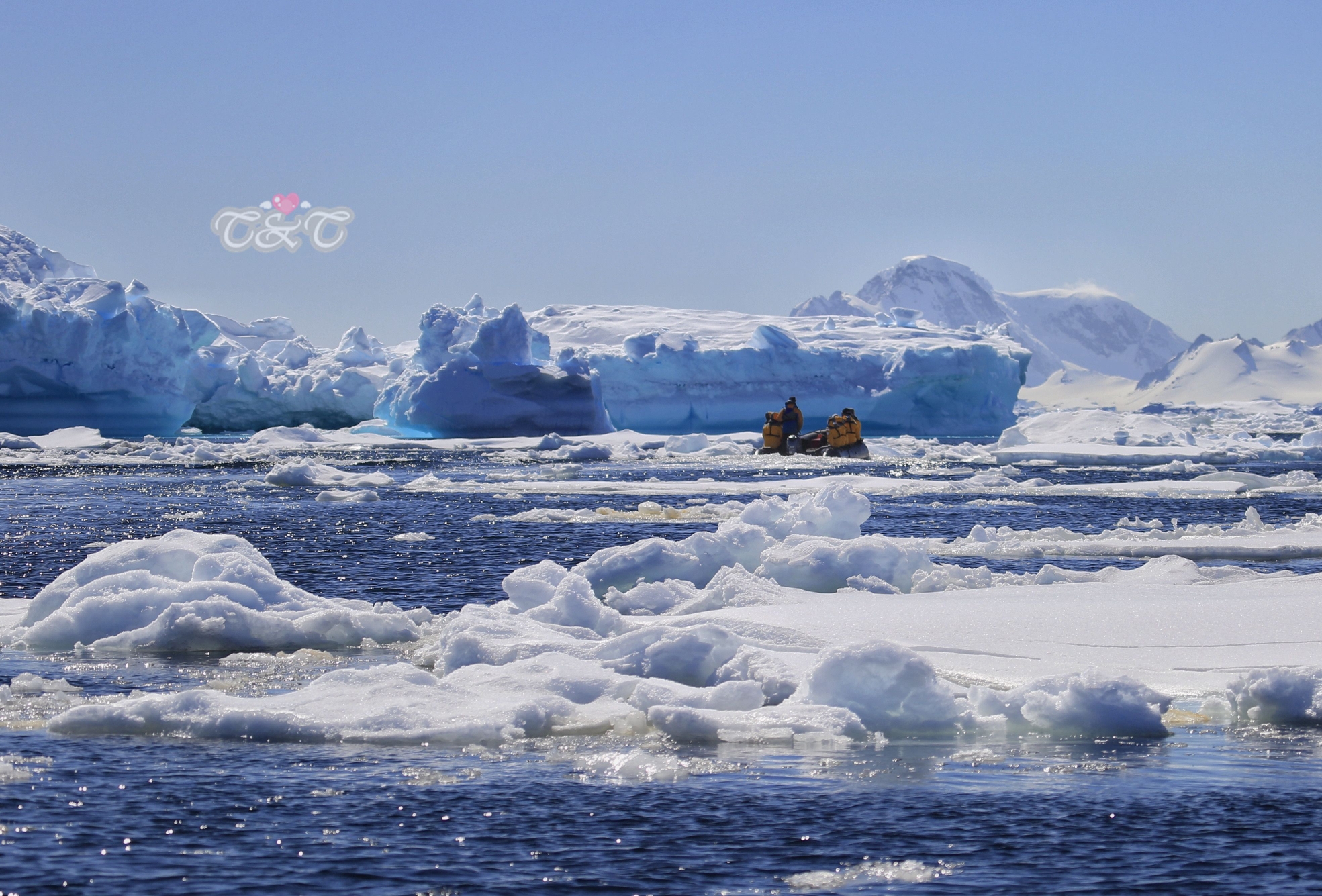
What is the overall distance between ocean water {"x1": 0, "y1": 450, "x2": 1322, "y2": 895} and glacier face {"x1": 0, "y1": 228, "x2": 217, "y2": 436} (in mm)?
46072

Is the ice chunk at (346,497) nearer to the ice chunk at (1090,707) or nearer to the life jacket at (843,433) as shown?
the ice chunk at (1090,707)

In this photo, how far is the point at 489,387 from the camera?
60.3 m

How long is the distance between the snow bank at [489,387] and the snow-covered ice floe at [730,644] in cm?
4506

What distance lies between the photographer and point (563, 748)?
7.97 meters

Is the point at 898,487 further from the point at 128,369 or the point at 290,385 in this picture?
the point at 290,385

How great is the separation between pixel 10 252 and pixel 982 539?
59.9 m

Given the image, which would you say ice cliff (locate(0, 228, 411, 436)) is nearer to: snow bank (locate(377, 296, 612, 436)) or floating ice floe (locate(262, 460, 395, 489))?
snow bank (locate(377, 296, 612, 436))

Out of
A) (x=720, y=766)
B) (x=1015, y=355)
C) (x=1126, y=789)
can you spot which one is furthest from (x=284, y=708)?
(x=1015, y=355)

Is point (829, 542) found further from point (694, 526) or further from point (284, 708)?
point (694, 526)

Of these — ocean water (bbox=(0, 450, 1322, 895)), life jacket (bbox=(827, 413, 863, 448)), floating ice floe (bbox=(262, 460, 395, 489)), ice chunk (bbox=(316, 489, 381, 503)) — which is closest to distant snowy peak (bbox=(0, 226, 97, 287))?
floating ice floe (bbox=(262, 460, 395, 489))

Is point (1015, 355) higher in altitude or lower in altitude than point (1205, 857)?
higher

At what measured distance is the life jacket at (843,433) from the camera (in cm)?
5009

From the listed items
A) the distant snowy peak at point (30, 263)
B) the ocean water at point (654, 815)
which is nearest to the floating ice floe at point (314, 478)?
the ocean water at point (654, 815)

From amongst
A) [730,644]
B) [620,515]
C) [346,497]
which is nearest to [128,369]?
[346,497]
